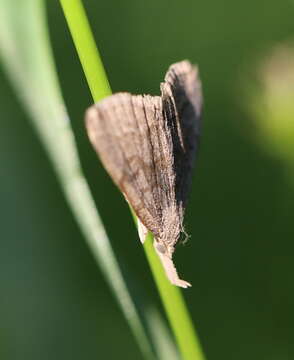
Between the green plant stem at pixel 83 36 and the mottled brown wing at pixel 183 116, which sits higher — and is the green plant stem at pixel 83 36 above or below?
above

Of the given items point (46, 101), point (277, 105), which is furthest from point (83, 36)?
point (277, 105)

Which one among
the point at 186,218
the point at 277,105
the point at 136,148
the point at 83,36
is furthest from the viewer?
the point at 186,218

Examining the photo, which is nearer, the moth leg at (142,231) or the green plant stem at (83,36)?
the green plant stem at (83,36)

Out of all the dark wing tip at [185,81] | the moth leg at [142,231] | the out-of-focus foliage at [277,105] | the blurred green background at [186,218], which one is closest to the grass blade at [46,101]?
the moth leg at [142,231]

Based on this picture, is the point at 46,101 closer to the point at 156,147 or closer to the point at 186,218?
the point at 156,147

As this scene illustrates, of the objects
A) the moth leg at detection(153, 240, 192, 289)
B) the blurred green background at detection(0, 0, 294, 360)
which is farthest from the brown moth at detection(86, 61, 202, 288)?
the blurred green background at detection(0, 0, 294, 360)

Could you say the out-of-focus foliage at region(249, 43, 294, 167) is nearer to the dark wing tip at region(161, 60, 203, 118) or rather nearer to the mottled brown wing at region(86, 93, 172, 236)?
the dark wing tip at region(161, 60, 203, 118)

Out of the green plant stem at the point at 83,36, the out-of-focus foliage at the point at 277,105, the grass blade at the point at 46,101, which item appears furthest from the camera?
the out-of-focus foliage at the point at 277,105

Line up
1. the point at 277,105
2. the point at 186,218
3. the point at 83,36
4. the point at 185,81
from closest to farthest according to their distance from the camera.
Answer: the point at 83,36, the point at 185,81, the point at 277,105, the point at 186,218

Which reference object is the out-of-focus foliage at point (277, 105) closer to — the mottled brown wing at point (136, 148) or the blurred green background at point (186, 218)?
the blurred green background at point (186, 218)
